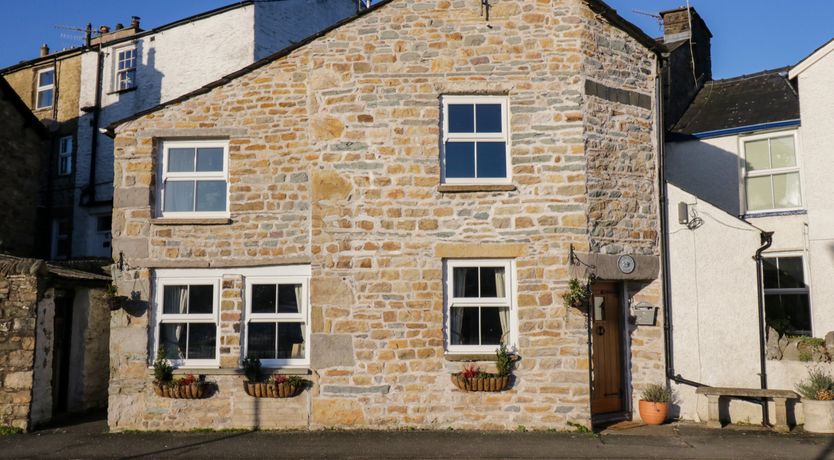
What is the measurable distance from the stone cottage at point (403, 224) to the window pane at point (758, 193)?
10.6 ft

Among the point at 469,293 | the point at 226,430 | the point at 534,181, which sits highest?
the point at 534,181

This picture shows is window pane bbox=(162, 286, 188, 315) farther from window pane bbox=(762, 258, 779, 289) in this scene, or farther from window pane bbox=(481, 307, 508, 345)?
window pane bbox=(762, 258, 779, 289)

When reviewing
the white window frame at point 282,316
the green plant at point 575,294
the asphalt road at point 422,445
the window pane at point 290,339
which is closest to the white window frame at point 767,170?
→ the asphalt road at point 422,445

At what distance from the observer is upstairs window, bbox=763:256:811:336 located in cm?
1227

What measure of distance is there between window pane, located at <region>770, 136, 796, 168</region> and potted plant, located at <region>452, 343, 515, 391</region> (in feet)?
22.5

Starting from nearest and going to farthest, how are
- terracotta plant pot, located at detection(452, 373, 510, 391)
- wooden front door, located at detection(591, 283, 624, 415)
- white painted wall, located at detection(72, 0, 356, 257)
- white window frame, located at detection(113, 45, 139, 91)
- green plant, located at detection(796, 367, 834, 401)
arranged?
terracotta plant pot, located at detection(452, 373, 510, 391)
green plant, located at detection(796, 367, 834, 401)
wooden front door, located at detection(591, 283, 624, 415)
white painted wall, located at detection(72, 0, 356, 257)
white window frame, located at detection(113, 45, 139, 91)

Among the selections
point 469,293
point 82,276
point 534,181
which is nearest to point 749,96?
point 534,181

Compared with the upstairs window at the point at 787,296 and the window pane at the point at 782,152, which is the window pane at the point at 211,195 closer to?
the upstairs window at the point at 787,296

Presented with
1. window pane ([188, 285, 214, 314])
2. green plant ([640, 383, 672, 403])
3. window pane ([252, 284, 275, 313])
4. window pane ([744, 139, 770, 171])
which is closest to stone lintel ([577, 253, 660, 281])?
green plant ([640, 383, 672, 403])

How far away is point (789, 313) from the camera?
40.8ft

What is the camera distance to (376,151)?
34.7 ft

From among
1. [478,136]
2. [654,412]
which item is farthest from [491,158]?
[654,412]

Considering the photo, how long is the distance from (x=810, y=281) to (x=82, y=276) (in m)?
12.7

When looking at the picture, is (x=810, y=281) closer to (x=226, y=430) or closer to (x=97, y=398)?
(x=226, y=430)
